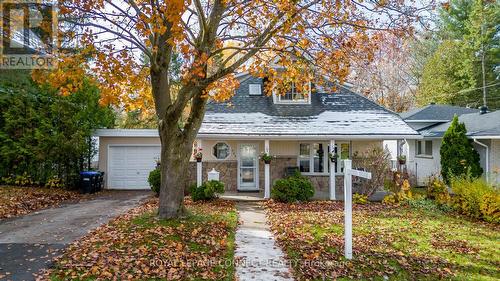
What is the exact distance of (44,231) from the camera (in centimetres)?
805

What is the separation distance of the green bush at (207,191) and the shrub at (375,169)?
5609 mm

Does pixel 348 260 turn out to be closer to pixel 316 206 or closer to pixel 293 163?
pixel 316 206

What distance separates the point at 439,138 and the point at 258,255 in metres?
15.0

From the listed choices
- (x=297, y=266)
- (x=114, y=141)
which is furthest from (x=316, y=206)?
(x=114, y=141)

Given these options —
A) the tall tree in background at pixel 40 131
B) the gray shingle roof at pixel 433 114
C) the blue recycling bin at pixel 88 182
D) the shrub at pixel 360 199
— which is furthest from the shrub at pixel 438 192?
the tall tree in background at pixel 40 131

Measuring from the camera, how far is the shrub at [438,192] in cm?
1253

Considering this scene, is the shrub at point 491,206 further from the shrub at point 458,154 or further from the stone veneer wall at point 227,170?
the stone veneer wall at point 227,170

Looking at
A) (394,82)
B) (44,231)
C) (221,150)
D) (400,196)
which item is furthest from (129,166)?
(394,82)

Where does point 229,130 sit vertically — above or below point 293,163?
above

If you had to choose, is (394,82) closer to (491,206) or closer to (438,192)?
(438,192)

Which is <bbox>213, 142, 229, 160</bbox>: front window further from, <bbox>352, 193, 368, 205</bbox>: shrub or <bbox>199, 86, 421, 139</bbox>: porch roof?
<bbox>352, 193, 368, 205</bbox>: shrub

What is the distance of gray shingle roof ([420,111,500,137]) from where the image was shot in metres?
14.6

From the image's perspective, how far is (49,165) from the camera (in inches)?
589

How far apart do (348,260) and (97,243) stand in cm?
477
